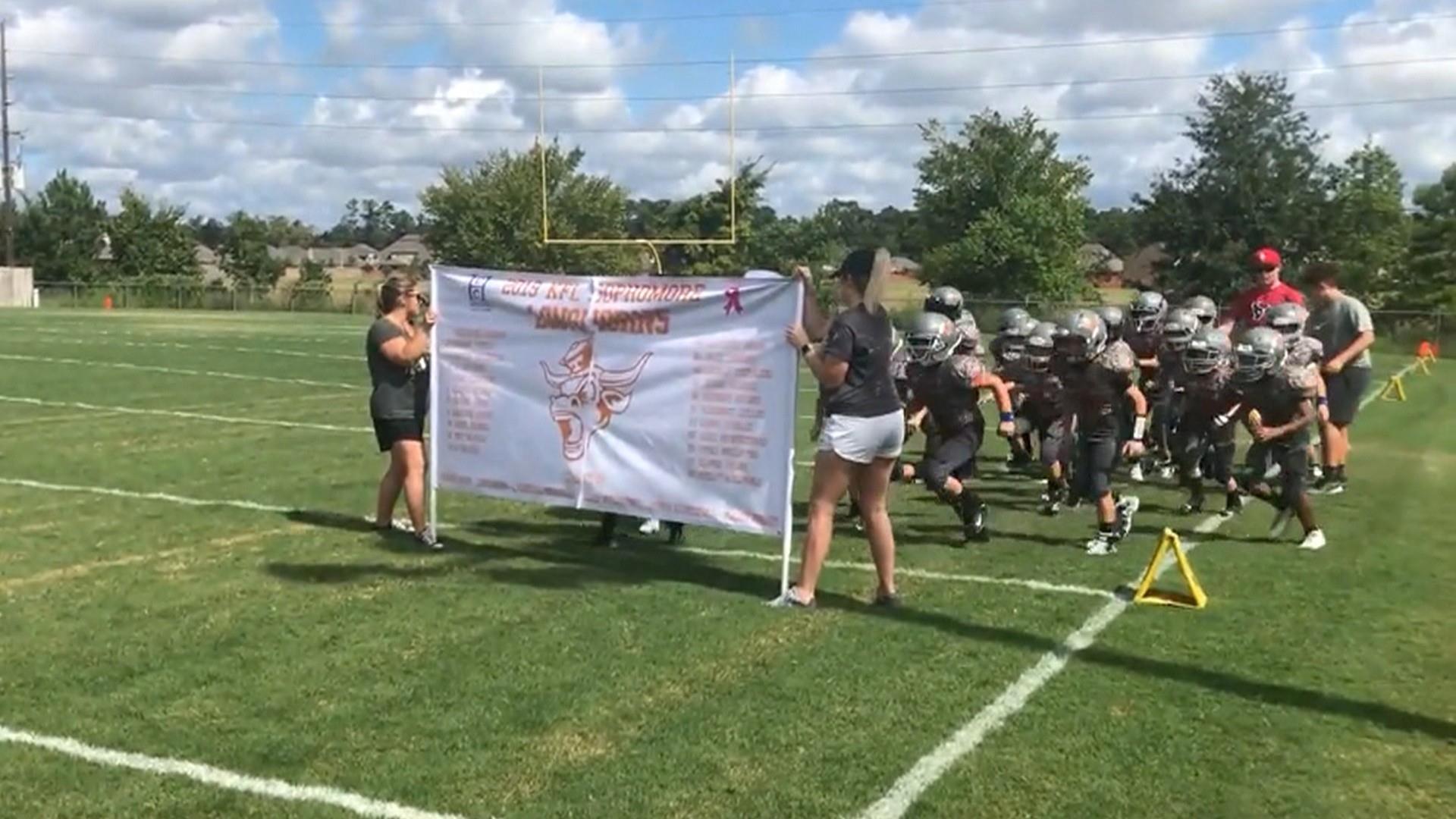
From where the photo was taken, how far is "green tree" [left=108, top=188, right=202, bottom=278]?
7831cm

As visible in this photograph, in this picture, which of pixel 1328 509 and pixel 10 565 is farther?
pixel 1328 509

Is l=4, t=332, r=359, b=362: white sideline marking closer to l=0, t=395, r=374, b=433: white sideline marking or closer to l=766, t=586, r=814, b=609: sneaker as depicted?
l=0, t=395, r=374, b=433: white sideline marking

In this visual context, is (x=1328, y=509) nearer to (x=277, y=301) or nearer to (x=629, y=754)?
(x=629, y=754)

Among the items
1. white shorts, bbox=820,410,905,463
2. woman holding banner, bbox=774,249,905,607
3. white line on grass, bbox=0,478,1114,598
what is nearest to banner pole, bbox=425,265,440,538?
white line on grass, bbox=0,478,1114,598

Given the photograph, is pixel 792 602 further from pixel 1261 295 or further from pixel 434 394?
pixel 1261 295

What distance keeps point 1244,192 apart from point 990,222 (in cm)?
1073

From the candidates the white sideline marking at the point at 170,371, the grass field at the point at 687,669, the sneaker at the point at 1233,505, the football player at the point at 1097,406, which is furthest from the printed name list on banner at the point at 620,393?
the white sideline marking at the point at 170,371

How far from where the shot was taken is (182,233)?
80.6 meters

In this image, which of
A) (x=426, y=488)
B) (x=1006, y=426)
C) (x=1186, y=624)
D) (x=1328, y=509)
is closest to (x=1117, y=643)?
(x=1186, y=624)

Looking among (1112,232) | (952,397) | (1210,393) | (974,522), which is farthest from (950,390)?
(1112,232)

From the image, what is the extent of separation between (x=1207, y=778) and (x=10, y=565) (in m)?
6.85

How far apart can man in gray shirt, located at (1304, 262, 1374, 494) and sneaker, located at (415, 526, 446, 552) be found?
24.0 feet

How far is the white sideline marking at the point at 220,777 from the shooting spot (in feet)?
16.0

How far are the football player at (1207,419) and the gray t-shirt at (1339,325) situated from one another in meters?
1.42
